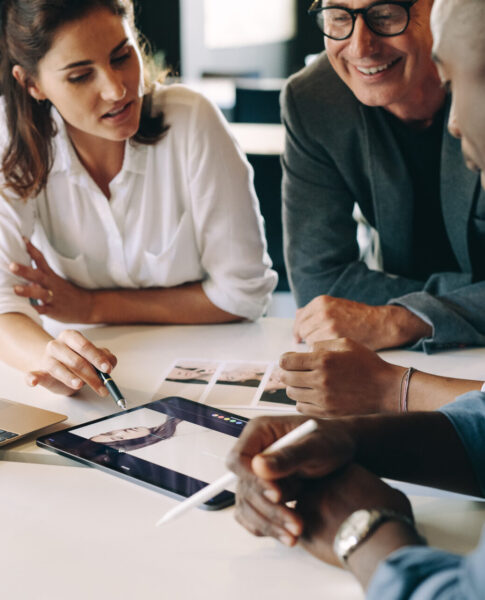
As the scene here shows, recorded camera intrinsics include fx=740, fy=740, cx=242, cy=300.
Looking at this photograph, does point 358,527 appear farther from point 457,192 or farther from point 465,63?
point 457,192

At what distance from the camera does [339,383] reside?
47.6 inches

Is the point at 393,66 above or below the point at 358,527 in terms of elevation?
above

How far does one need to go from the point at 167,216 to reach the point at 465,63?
4.02ft

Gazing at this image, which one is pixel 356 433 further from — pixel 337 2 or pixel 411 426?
pixel 337 2

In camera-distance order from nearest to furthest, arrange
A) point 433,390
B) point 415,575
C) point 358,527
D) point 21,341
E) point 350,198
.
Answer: point 415,575
point 358,527
point 433,390
point 21,341
point 350,198

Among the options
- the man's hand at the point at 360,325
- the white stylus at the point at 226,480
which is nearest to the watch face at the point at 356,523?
the white stylus at the point at 226,480

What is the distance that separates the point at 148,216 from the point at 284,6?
574 centimetres

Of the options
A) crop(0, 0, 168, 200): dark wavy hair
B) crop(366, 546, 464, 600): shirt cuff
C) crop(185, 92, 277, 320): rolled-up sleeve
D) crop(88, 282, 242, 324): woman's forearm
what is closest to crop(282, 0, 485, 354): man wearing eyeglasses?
crop(185, 92, 277, 320): rolled-up sleeve

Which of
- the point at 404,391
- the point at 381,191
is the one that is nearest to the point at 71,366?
the point at 404,391

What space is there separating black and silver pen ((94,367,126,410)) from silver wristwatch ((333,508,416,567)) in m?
0.55

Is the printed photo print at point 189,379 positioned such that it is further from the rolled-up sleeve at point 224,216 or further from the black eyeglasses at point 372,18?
the black eyeglasses at point 372,18

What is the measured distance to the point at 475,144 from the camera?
69cm

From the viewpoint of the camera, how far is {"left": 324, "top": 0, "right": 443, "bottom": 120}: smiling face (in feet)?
5.18

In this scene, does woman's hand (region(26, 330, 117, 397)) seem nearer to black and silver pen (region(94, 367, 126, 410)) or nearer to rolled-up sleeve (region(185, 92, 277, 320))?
black and silver pen (region(94, 367, 126, 410))
